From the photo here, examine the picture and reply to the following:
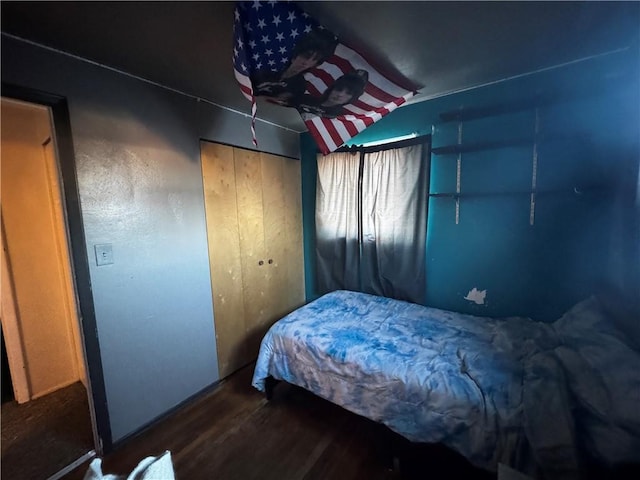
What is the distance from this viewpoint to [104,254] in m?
1.55

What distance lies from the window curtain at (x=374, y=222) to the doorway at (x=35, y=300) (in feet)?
7.00

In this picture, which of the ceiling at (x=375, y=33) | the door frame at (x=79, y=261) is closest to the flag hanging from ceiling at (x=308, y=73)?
the ceiling at (x=375, y=33)

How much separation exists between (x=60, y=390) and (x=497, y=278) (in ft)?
12.3

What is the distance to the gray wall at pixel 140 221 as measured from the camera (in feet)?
4.80

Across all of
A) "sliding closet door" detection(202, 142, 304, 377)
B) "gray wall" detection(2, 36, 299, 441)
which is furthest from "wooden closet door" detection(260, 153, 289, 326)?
"gray wall" detection(2, 36, 299, 441)

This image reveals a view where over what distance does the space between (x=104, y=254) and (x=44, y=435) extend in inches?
52.7

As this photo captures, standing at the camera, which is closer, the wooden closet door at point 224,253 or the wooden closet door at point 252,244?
the wooden closet door at point 224,253

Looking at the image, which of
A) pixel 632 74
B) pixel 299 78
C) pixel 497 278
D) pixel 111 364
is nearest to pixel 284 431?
pixel 111 364

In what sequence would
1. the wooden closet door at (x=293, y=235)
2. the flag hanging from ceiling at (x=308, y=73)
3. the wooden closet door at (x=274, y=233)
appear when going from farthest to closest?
1. the wooden closet door at (x=293, y=235)
2. the wooden closet door at (x=274, y=233)
3. the flag hanging from ceiling at (x=308, y=73)

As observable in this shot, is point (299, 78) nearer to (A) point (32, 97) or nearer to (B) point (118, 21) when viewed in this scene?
(B) point (118, 21)

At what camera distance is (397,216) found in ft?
7.91

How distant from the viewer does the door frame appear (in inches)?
56.1

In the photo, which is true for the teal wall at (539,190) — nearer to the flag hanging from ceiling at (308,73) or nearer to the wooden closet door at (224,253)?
the flag hanging from ceiling at (308,73)

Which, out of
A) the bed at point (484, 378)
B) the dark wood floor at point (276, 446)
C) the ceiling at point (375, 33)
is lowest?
the dark wood floor at point (276, 446)
